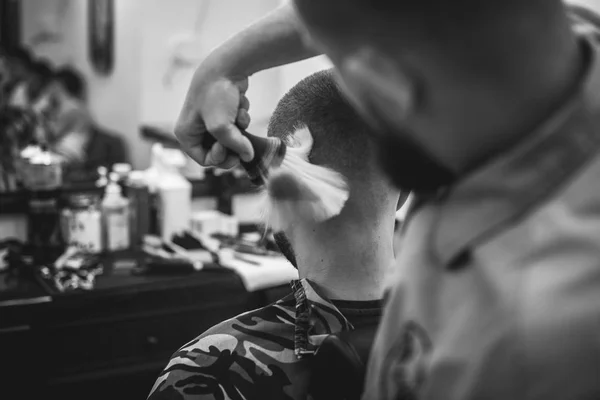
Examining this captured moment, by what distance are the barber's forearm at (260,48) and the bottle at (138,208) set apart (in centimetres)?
229

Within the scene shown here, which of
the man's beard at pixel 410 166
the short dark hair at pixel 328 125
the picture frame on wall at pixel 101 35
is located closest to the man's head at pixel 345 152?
the short dark hair at pixel 328 125

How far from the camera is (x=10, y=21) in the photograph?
216 inches

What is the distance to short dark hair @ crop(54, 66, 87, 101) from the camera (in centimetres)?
492

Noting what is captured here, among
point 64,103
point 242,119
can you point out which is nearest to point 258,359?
point 242,119

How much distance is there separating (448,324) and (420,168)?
134 millimetres

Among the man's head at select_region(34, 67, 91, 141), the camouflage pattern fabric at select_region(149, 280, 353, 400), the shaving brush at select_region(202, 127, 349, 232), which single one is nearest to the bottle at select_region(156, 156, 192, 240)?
the man's head at select_region(34, 67, 91, 141)

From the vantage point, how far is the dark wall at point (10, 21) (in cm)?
543

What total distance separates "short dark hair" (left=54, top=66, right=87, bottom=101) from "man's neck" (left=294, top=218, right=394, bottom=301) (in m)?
3.90

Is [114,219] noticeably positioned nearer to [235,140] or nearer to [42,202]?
[42,202]

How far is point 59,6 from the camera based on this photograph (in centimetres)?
540

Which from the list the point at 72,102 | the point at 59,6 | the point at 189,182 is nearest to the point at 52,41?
the point at 59,6

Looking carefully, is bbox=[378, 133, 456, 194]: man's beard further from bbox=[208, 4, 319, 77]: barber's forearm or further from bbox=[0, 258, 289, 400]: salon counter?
bbox=[0, 258, 289, 400]: salon counter

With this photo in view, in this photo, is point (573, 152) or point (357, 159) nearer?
point (573, 152)

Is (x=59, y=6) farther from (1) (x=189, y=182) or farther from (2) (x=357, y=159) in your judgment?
(2) (x=357, y=159)
